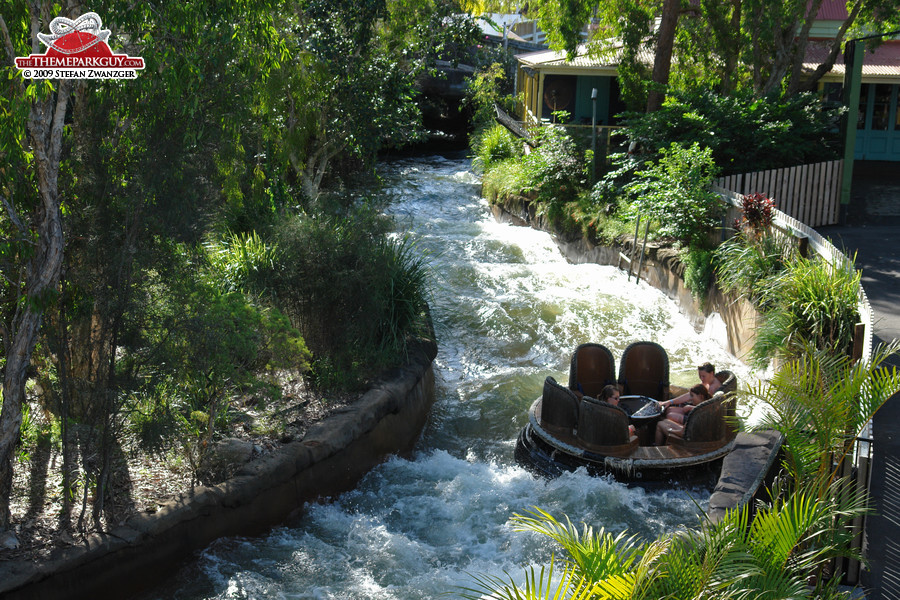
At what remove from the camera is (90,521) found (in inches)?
278

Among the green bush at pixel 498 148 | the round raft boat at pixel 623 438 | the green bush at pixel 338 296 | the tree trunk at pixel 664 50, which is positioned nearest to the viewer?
the round raft boat at pixel 623 438

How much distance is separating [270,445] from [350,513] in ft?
3.54

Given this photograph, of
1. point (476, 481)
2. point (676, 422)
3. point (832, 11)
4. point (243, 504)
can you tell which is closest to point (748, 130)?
point (676, 422)

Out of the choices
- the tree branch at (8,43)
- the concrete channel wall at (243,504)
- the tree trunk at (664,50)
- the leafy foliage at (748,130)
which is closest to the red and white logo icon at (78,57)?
the tree branch at (8,43)

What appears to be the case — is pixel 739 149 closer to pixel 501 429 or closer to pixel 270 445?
pixel 501 429

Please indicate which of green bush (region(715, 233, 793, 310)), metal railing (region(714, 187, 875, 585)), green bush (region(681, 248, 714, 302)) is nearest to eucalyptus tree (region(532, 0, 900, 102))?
metal railing (region(714, 187, 875, 585))

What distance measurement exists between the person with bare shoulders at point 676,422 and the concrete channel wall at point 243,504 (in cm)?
304

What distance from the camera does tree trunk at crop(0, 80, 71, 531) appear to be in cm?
622

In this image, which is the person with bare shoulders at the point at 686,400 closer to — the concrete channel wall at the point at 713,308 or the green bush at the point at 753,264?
the concrete channel wall at the point at 713,308

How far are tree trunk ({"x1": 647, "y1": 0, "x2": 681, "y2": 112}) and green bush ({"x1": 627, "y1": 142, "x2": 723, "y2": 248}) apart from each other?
13.4 feet

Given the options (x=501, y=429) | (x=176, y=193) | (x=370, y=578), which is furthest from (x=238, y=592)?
(x=501, y=429)

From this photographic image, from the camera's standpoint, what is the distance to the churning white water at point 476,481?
7523 mm

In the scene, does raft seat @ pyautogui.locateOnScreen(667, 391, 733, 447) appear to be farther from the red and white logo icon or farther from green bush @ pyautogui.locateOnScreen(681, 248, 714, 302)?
the red and white logo icon

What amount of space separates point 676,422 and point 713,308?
4.61m
